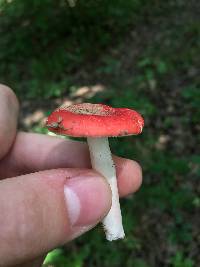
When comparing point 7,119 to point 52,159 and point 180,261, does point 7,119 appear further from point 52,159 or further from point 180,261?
point 180,261

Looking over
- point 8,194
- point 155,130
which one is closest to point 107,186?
point 8,194

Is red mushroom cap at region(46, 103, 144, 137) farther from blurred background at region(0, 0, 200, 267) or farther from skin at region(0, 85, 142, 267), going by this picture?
blurred background at region(0, 0, 200, 267)

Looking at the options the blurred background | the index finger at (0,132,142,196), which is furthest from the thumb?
the blurred background

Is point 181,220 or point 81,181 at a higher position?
point 81,181

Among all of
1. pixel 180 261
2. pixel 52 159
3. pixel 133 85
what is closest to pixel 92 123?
pixel 52 159

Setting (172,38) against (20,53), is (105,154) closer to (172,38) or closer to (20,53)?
(172,38)

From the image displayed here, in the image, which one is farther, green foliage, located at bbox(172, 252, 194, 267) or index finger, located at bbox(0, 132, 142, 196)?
green foliage, located at bbox(172, 252, 194, 267)

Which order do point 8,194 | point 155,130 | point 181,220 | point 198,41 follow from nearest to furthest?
point 8,194
point 181,220
point 155,130
point 198,41
